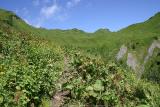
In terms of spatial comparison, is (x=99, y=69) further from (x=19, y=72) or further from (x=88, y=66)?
(x=19, y=72)

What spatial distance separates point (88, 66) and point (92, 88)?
483 cm

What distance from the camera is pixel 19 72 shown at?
14438mm

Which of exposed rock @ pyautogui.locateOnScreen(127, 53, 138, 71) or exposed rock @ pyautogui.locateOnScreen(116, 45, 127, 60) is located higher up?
exposed rock @ pyautogui.locateOnScreen(116, 45, 127, 60)

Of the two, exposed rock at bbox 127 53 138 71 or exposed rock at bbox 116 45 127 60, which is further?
exposed rock at bbox 127 53 138 71

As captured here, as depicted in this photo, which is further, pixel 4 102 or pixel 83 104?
pixel 83 104

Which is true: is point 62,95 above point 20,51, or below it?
below

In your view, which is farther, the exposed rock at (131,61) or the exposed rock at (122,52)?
the exposed rock at (131,61)

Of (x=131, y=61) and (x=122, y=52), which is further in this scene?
(x=131, y=61)

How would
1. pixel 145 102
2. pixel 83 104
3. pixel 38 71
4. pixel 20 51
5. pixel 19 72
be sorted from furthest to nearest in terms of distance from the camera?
pixel 20 51
pixel 38 71
pixel 19 72
pixel 83 104
pixel 145 102

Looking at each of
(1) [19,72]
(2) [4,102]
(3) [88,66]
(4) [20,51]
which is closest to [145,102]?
(2) [4,102]

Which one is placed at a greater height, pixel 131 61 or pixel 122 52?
pixel 122 52

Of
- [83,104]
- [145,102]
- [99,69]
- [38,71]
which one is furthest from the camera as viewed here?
[99,69]

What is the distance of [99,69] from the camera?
17.9 meters

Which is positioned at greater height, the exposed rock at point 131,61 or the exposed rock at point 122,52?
the exposed rock at point 122,52
